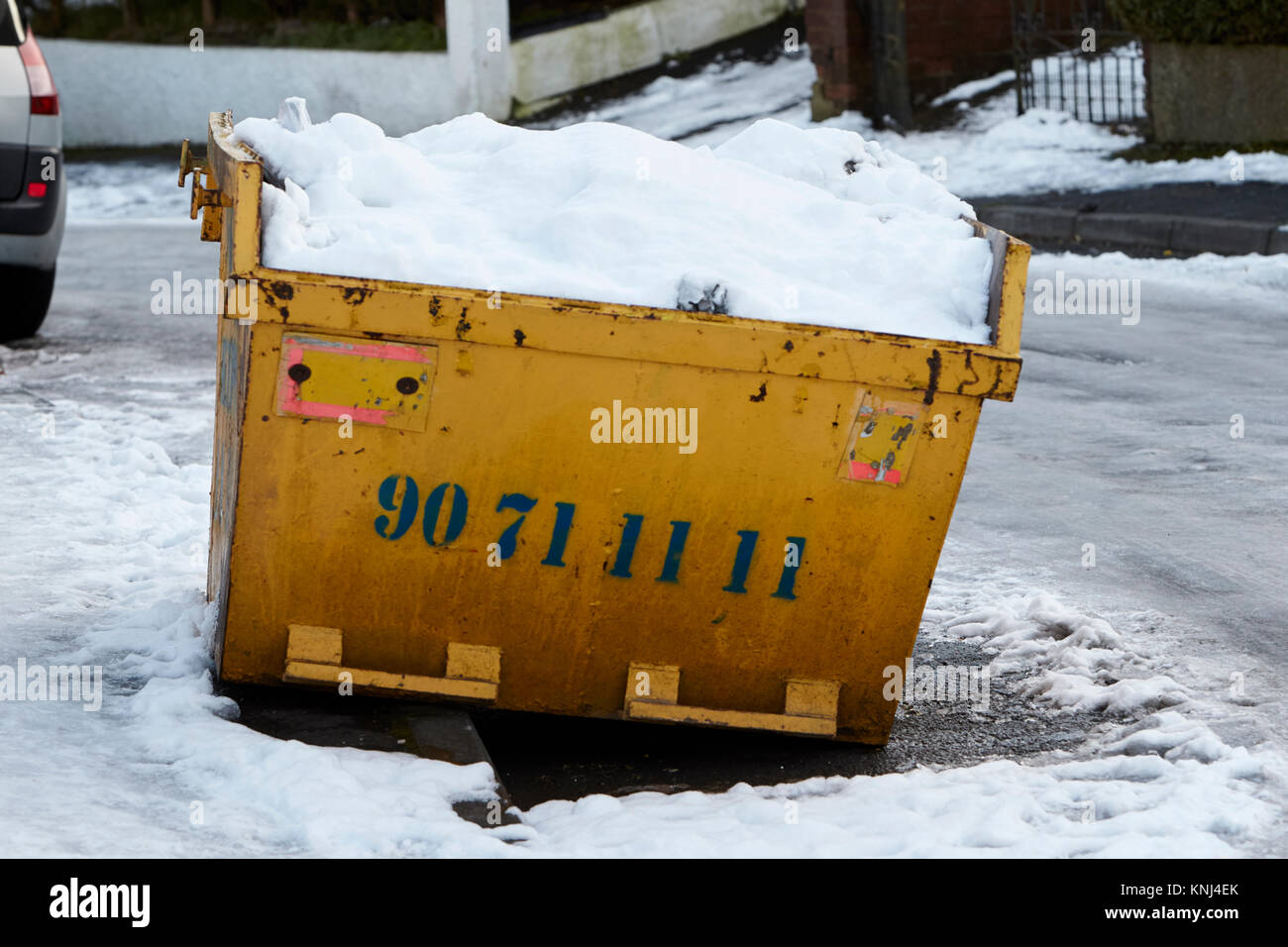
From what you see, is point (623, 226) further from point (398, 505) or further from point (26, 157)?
point (26, 157)

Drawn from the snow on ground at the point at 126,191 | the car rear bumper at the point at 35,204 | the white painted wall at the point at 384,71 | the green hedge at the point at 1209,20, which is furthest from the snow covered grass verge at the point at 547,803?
the white painted wall at the point at 384,71

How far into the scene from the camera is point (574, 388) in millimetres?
3324

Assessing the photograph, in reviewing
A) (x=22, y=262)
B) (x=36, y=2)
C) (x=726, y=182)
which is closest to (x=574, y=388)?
(x=726, y=182)

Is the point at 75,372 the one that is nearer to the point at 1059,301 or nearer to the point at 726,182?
the point at 726,182

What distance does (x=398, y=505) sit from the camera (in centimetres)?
342

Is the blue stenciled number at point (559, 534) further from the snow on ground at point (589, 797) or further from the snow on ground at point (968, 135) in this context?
the snow on ground at point (968, 135)

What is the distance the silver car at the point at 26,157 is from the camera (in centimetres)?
762

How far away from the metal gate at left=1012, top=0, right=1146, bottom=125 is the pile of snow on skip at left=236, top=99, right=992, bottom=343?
34.6 feet

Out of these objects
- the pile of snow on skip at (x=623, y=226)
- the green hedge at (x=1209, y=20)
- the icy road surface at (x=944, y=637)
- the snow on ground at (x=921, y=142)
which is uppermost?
the green hedge at (x=1209, y=20)

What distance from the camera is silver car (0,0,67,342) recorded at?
7.62m

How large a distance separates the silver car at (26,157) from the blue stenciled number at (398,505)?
5076 mm

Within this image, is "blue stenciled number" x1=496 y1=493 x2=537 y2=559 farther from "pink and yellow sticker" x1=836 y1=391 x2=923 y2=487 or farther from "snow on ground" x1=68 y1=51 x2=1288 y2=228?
"snow on ground" x1=68 y1=51 x2=1288 y2=228
